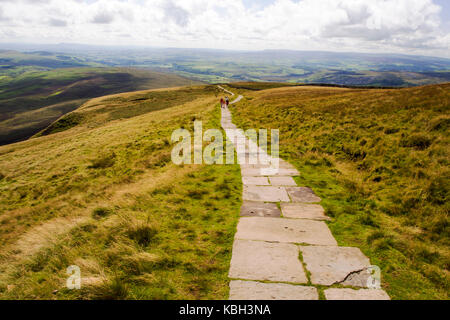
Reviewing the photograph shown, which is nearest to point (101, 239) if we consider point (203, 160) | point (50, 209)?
point (203, 160)

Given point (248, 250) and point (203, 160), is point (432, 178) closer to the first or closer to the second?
point (248, 250)

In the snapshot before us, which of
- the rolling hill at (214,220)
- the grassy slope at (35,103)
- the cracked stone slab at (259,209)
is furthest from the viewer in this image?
the grassy slope at (35,103)

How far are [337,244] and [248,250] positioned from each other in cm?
203

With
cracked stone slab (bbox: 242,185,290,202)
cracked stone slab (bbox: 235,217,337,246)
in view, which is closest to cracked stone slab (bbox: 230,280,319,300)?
cracked stone slab (bbox: 235,217,337,246)

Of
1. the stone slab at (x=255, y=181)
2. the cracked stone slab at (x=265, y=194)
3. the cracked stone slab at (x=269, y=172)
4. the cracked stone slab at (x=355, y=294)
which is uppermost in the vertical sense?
the cracked stone slab at (x=269, y=172)

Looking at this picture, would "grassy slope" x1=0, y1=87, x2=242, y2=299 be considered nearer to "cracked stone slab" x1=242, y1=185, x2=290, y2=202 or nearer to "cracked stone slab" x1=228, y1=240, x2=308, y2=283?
"cracked stone slab" x1=228, y1=240, x2=308, y2=283

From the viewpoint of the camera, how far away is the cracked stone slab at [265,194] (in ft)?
24.1

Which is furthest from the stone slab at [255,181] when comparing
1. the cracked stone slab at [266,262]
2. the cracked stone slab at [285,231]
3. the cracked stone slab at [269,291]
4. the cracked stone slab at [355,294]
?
the cracked stone slab at [355,294]

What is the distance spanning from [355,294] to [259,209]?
3.26 meters

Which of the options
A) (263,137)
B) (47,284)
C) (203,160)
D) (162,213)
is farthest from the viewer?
(263,137)

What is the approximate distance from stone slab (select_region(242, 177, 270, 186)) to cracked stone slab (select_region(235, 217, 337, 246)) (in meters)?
2.56

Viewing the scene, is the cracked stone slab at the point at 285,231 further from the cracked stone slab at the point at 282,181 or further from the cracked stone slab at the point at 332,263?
the cracked stone slab at the point at 282,181

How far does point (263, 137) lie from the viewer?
1639 cm

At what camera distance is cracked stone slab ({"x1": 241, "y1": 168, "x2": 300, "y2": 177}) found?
959 centimetres
